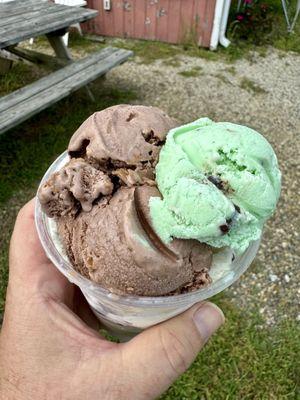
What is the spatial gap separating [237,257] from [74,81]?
3.42 m

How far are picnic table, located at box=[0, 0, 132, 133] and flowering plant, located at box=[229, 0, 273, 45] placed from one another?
2510 millimetres

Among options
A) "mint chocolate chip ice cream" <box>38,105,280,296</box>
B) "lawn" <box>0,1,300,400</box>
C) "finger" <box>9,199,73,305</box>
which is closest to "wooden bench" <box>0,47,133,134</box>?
"lawn" <box>0,1,300,400</box>

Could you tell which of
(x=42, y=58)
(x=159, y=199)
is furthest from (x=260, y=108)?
(x=159, y=199)

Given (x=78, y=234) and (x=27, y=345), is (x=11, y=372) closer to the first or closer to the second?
(x=27, y=345)

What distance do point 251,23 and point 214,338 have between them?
5.65 m

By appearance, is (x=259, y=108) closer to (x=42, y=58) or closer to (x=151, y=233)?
(x=42, y=58)

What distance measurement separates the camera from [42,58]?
5.50 metres

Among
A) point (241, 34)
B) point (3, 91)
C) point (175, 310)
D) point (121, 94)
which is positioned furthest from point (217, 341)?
point (241, 34)

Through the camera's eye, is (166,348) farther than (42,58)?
No

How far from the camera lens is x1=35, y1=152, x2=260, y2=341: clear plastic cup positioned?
4.62 feet

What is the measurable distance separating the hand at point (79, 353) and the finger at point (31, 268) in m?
0.02

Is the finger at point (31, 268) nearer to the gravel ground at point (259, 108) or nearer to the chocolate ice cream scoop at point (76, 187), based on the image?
the chocolate ice cream scoop at point (76, 187)

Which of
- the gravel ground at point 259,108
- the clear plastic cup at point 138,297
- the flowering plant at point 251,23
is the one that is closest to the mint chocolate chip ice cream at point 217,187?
the clear plastic cup at point 138,297

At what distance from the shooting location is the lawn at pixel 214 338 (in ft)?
8.67
